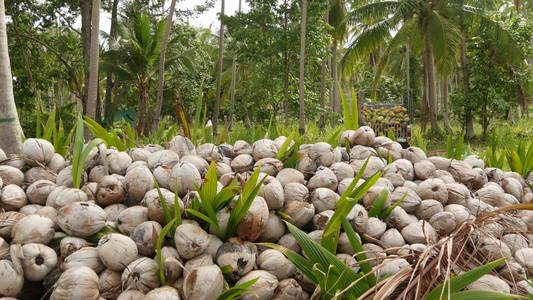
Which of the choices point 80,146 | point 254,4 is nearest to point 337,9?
point 254,4

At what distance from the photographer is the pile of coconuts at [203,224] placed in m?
1.22

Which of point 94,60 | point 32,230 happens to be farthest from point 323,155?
point 94,60

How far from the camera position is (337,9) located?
1722 centimetres

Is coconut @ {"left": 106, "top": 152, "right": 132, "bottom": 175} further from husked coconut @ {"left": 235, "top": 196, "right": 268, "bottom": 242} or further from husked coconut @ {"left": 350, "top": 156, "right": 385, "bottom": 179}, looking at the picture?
husked coconut @ {"left": 350, "top": 156, "right": 385, "bottom": 179}

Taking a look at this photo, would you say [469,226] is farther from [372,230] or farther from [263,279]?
[263,279]

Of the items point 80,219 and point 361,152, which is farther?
point 361,152

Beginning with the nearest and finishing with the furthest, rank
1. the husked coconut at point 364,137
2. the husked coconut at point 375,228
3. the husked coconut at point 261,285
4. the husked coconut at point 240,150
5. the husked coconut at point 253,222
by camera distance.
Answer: the husked coconut at point 261,285
the husked coconut at point 253,222
the husked coconut at point 375,228
the husked coconut at point 240,150
the husked coconut at point 364,137

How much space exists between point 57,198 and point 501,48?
618 inches

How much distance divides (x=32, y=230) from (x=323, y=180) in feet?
3.48

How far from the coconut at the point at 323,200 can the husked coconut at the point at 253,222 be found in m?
0.25

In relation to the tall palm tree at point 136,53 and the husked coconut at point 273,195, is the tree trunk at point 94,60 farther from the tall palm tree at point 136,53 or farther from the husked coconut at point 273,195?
the tall palm tree at point 136,53

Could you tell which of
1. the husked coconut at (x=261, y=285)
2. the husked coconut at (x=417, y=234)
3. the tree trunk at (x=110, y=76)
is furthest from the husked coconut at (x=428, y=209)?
the tree trunk at (x=110, y=76)

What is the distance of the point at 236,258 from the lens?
1271mm

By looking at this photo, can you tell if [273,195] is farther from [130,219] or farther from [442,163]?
[442,163]
